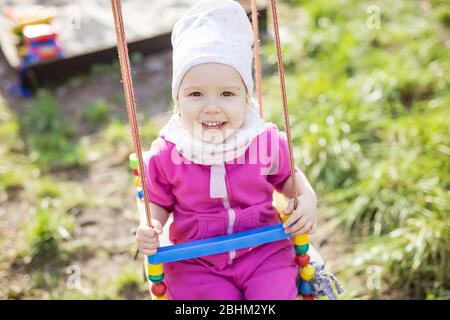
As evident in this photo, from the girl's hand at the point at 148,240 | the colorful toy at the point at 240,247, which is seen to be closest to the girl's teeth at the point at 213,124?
the colorful toy at the point at 240,247

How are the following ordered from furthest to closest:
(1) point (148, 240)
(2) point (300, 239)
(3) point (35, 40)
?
(3) point (35, 40) → (2) point (300, 239) → (1) point (148, 240)

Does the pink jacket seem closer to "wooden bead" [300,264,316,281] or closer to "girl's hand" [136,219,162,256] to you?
"wooden bead" [300,264,316,281]

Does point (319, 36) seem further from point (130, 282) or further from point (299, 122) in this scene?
point (130, 282)

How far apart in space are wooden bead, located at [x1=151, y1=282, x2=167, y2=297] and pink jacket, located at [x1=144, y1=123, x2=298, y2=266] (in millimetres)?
165

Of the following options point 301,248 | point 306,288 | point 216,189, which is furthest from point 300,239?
point 216,189

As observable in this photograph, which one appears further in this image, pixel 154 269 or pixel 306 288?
pixel 306 288

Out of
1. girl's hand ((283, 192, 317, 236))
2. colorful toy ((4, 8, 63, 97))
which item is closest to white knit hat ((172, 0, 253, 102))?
girl's hand ((283, 192, 317, 236))

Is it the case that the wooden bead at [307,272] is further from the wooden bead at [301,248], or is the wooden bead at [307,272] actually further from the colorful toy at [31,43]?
the colorful toy at [31,43]

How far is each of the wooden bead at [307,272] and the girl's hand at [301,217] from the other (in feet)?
0.48

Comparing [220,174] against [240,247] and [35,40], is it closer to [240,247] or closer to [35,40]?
[240,247]

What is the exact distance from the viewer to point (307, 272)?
1913mm

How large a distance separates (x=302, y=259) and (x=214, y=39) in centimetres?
78

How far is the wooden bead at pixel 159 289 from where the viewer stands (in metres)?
1.83
